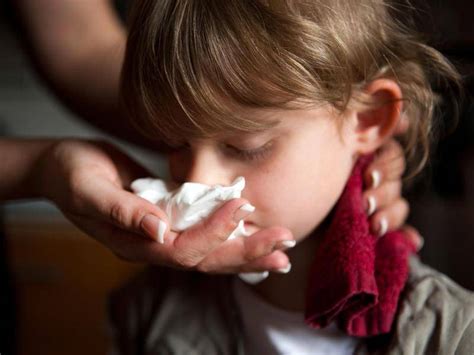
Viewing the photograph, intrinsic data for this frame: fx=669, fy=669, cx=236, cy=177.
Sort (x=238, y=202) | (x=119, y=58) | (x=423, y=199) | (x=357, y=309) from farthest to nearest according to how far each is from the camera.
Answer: (x=423, y=199) < (x=119, y=58) < (x=357, y=309) < (x=238, y=202)

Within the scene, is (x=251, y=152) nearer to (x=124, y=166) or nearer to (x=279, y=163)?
(x=279, y=163)

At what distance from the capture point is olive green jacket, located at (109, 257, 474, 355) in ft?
2.53

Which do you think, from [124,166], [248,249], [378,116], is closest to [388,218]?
[378,116]

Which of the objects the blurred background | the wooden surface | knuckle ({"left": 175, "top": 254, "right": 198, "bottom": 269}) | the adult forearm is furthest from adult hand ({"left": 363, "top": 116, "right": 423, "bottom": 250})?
the wooden surface

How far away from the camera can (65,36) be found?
1102 millimetres

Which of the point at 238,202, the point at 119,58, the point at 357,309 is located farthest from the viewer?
the point at 119,58

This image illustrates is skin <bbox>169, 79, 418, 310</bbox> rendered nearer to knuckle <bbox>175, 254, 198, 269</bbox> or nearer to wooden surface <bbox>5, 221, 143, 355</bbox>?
knuckle <bbox>175, 254, 198, 269</bbox>

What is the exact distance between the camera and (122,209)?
719 millimetres

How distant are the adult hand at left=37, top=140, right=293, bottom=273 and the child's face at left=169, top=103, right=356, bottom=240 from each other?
0.07 metres

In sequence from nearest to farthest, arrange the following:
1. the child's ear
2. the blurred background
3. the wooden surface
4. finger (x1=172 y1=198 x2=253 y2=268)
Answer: finger (x1=172 y1=198 x2=253 y2=268)
the child's ear
the blurred background
the wooden surface

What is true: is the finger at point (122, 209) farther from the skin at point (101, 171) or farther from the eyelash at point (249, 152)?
the eyelash at point (249, 152)

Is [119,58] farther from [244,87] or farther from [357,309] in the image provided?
[357,309]

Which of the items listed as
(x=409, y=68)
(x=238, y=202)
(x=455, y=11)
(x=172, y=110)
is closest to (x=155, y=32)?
(x=172, y=110)

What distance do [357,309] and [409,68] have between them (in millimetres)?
313
